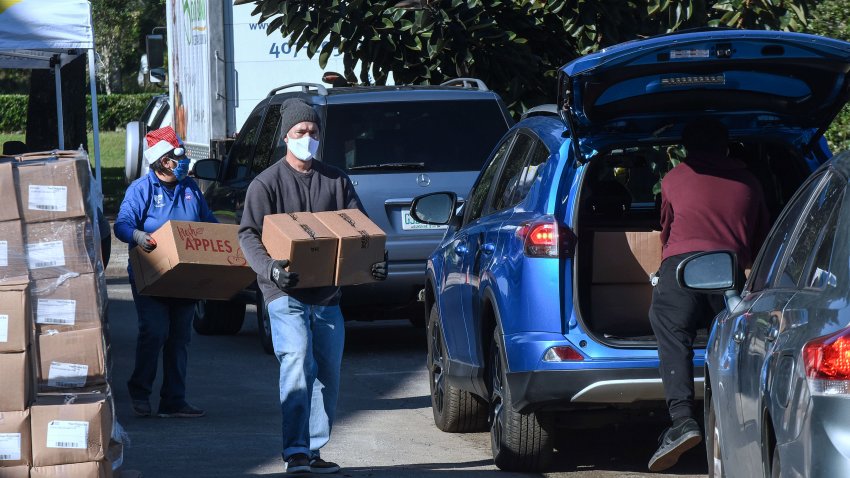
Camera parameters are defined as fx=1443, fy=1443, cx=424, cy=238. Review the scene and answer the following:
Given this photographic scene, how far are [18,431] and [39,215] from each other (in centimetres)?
90

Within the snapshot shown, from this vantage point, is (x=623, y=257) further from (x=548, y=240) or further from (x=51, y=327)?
(x=51, y=327)

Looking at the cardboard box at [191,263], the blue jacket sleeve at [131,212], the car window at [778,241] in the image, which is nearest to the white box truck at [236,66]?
the blue jacket sleeve at [131,212]

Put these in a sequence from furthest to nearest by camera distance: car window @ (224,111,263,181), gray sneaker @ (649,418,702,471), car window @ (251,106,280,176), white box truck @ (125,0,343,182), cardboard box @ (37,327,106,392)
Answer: white box truck @ (125,0,343,182), car window @ (224,111,263,181), car window @ (251,106,280,176), gray sneaker @ (649,418,702,471), cardboard box @ (37,327,106,392)

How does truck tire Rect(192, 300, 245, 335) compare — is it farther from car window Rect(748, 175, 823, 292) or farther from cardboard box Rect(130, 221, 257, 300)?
car window Rect(748, 175, 823, 292)

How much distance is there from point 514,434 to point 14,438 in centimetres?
236

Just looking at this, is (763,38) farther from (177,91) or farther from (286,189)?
(177,91)

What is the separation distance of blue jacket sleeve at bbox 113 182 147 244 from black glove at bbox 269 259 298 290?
7.80 ft

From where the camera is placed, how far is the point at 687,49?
6414 millimetres

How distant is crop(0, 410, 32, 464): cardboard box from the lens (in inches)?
229

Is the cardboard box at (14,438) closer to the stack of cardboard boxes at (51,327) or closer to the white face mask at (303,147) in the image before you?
the stack of cardboard boxes at (51,327)

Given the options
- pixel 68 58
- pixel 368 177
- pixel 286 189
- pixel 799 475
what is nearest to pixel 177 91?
pixel 68 58

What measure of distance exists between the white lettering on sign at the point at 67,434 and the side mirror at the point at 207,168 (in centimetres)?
580

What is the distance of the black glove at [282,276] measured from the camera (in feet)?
21.6

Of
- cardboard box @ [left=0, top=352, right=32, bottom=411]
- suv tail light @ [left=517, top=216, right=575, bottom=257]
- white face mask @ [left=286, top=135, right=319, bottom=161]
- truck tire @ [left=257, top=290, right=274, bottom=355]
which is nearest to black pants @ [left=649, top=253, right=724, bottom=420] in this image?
suv tail light @ [left=517, top=216, right=575, bottom=257]
